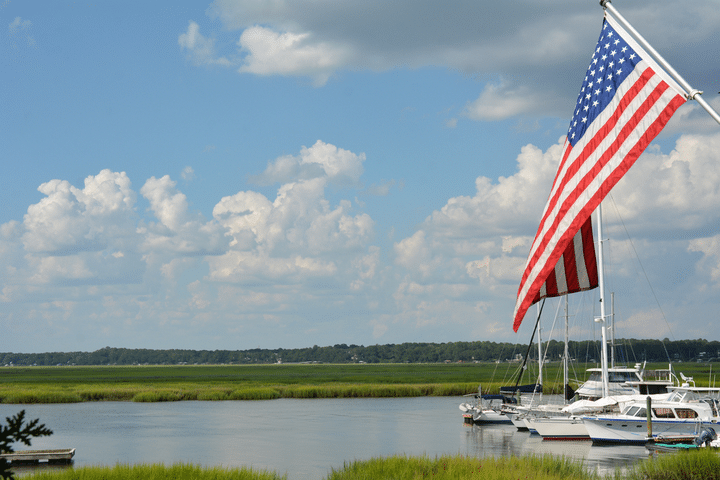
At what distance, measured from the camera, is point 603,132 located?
1836 centimetres

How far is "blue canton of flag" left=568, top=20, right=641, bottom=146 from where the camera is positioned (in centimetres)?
1789

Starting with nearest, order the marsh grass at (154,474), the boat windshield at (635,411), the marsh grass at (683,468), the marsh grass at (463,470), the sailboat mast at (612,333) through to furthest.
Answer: the marsh grass at (463,470) → the marsh grass at (683,468) → the marsh grass at (154,474) → the boat windshield at (635,411) → the sailboat mast at (612,333)

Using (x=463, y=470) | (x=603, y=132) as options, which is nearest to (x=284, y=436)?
(x=463, y=470)

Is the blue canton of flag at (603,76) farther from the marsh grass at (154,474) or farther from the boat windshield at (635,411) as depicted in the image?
the boat windshield at (635,411)

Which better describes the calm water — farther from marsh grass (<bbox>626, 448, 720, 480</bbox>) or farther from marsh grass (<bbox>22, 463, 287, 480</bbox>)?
marsh grass (<bbox>626, 448, 720, 480</bbox>)

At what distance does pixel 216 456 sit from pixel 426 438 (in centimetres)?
1627

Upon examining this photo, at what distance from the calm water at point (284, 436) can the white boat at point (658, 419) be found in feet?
4.69

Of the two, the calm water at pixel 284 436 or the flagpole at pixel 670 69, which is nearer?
the flagpole at pixel 670 69

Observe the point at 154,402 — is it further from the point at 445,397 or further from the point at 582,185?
the point at 582,185

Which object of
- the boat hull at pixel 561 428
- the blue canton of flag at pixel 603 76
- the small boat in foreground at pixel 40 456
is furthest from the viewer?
the boat hull at pixel 561 428

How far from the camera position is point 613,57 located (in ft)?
60.0

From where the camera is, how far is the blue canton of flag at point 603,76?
17891 mm

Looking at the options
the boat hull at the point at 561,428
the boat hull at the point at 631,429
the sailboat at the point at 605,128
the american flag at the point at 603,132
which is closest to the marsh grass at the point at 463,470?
the sailboat at the point at 605,128

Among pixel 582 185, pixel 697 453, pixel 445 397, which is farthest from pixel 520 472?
pixel 445 397
